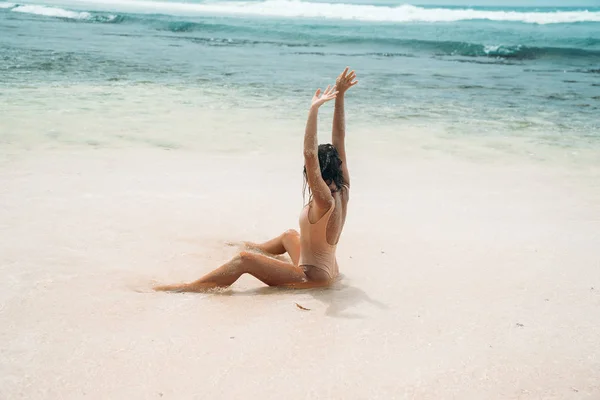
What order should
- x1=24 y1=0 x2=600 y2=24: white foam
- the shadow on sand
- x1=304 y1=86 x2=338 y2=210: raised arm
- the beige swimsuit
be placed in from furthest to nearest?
1. x1=24 y1=0 x2=600 y2=24: white foam
2. the beige swimsuit
3. the shadow on sand
4. x1=304 y1=86 x2=338 y2=210: raised arm

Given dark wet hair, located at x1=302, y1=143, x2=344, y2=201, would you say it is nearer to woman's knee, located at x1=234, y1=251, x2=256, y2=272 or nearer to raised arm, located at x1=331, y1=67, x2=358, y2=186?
raised arm, located at x1=331, y1=67, x2=358, y2=186

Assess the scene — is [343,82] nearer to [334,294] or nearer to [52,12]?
[334,294]

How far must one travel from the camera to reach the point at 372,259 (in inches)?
187

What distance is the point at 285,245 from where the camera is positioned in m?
4.60

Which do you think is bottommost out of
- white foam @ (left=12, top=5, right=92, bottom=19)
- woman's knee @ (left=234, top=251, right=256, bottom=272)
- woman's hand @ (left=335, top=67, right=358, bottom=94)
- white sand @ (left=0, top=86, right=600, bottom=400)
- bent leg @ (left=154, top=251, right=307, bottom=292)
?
white sand @ (left=0, top=86, right=600, bottom=400)

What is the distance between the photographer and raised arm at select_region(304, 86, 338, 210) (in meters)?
3.61

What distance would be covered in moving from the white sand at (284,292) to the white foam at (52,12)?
32617 millimetres

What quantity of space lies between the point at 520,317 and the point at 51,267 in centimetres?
300

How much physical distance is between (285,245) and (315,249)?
60cm

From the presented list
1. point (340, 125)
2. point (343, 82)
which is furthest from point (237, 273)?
point (343, 82)

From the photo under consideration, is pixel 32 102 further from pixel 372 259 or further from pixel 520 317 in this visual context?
pixel 520 317

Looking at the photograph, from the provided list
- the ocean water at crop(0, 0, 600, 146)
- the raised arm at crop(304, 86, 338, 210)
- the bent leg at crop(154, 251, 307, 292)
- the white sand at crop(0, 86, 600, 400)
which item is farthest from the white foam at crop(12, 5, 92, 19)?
the raised arm at crop(304, 86, 338, 210)

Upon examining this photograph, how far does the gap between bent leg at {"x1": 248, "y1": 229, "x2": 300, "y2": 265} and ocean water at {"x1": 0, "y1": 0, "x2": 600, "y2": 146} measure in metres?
5.91

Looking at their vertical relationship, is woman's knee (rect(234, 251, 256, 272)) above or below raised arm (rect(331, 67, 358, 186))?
below
